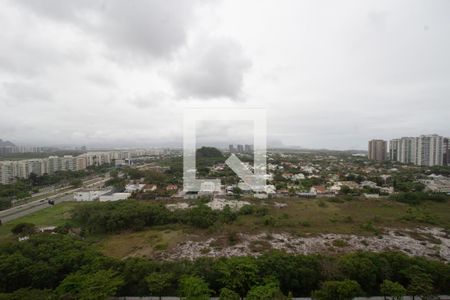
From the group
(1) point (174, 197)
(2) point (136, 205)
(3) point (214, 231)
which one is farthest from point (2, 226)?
(3) point (214, 231)

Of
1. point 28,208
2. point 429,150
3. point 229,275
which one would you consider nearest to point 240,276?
point 229,275

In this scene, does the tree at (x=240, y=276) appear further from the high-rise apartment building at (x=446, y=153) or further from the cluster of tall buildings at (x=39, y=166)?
the high-rise apartment building at (x=446, y=153)

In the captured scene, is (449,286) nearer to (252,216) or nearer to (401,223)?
(401,223)

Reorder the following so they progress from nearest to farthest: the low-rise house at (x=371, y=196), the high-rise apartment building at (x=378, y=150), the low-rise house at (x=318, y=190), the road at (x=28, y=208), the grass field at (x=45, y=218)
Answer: the grass field at (x=45, y=218), the road at (x=28, y=208), the low-rise house at (x=371, y=196), the low-rise house at (x=318, y=190), the high-rise apartment building at (x=378, y=150)

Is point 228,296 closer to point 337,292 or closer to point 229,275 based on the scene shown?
point 229,275

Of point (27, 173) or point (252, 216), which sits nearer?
point (252, 216)

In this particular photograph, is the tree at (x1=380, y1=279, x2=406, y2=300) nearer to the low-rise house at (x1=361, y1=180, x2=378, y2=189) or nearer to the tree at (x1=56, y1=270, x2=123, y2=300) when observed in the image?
the tree at (x1=56, y1=270, x2=123, y2=300)

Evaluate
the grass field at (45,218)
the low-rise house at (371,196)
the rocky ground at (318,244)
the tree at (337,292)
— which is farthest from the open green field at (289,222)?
the tree at (337,292)
